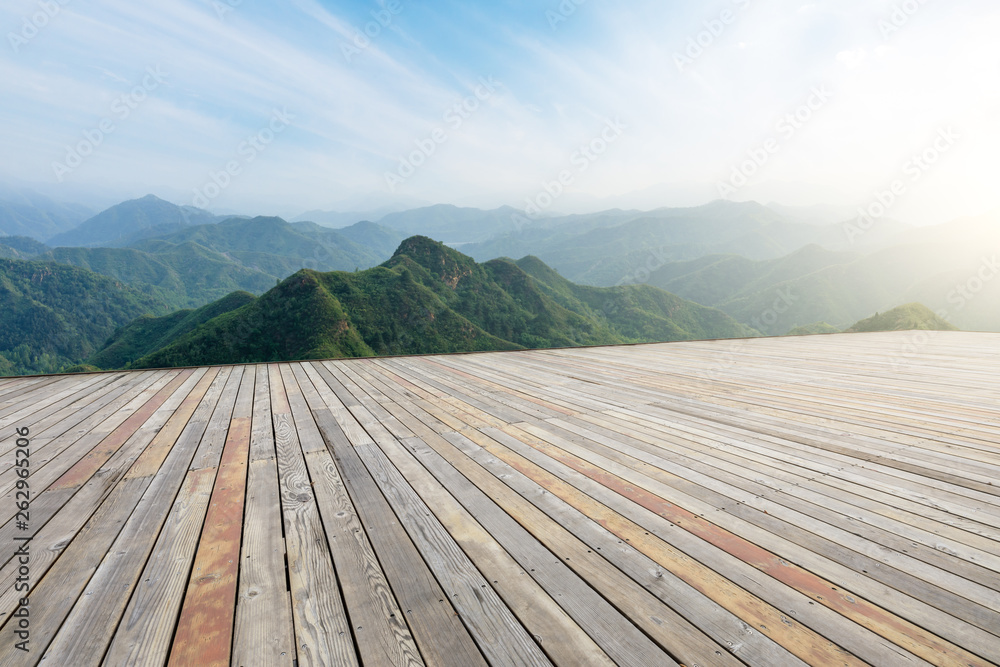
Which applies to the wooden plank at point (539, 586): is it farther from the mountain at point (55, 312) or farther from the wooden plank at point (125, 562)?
the mountain at point (55, 312)

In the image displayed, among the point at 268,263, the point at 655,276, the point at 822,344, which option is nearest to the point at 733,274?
the point at 655,276

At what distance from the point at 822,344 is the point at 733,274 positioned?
470ft

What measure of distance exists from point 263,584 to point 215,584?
18 centimetres

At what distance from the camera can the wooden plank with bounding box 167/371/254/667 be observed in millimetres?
1275

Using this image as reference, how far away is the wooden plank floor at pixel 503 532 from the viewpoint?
133cm

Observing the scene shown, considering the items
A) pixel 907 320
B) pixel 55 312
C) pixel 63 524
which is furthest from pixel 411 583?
pixel 55 312

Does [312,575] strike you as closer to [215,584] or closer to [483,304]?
[215,584]

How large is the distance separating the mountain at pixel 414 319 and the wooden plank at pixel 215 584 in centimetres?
3856

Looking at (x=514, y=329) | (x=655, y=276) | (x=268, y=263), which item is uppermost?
(x=268, y=263)

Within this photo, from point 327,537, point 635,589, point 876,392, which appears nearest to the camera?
point 635,589

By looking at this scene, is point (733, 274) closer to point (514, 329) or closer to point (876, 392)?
point (514, 329)

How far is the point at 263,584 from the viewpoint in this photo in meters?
1.58

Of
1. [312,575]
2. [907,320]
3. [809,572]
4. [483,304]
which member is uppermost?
[483,304]

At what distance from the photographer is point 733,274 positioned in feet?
438
